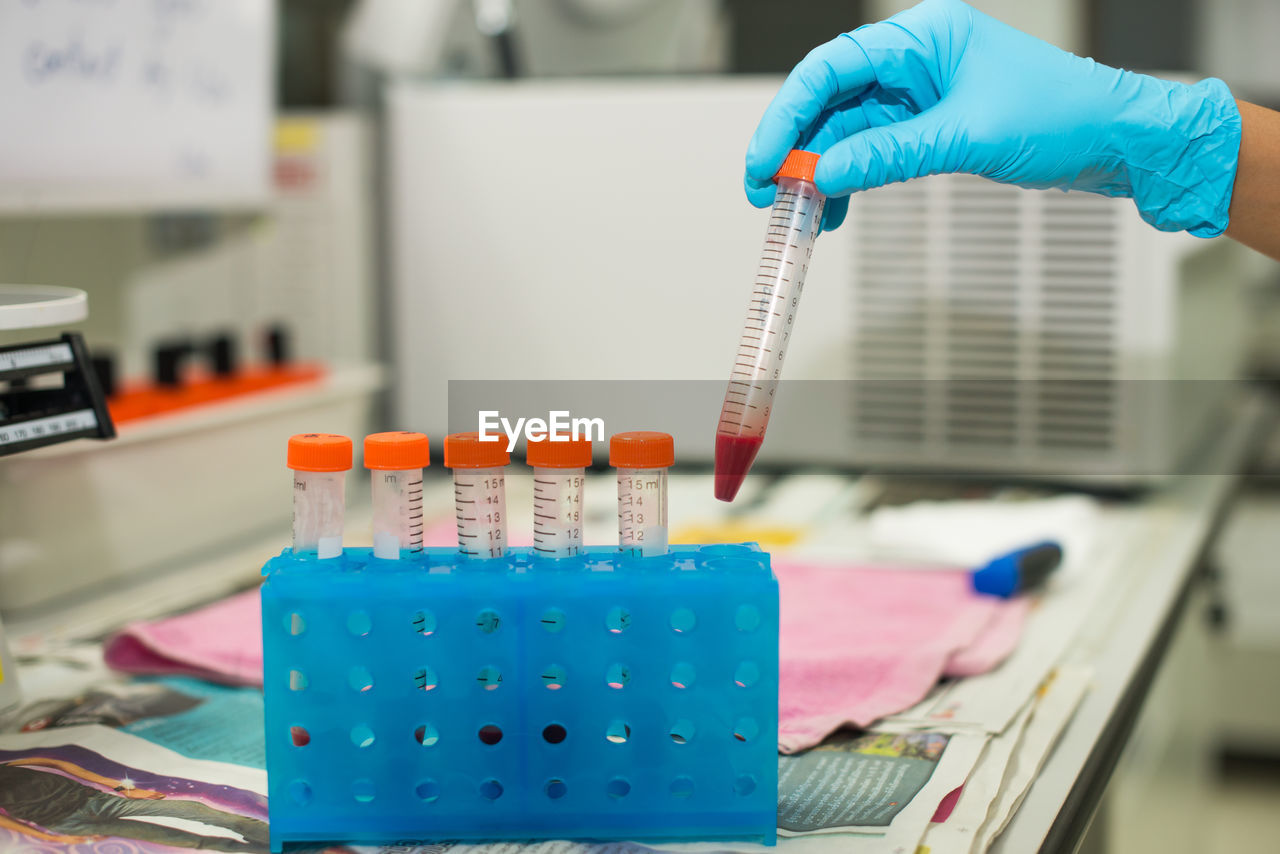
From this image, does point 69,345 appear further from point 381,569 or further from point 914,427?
point 914,427

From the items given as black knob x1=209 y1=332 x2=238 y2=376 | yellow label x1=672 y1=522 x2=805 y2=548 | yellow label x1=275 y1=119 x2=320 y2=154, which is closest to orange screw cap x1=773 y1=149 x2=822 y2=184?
yellow label x1=672 y1=522 x2=805 y2=548

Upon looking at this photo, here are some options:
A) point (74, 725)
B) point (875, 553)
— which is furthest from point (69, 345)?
point (875, 553)

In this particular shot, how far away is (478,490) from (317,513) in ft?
0.32

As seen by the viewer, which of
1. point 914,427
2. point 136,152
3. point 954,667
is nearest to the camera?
point 954,667

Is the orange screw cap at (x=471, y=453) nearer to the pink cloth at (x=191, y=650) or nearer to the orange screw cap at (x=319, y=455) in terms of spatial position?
the orange screw cap at (x=319, y=455)

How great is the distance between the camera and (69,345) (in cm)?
86

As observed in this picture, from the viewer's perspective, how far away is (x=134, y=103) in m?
1.29

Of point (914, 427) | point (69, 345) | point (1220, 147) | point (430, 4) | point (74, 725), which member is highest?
point (430, 4)

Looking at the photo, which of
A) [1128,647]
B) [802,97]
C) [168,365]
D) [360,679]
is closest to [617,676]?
[360,679]

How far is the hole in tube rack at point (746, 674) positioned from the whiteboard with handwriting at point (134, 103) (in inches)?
35.0

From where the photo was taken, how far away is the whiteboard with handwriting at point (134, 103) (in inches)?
45.5

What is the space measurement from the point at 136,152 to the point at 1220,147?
1.08 meters

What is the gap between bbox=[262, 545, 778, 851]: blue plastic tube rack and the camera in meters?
0.66

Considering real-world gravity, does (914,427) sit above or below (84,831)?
above
